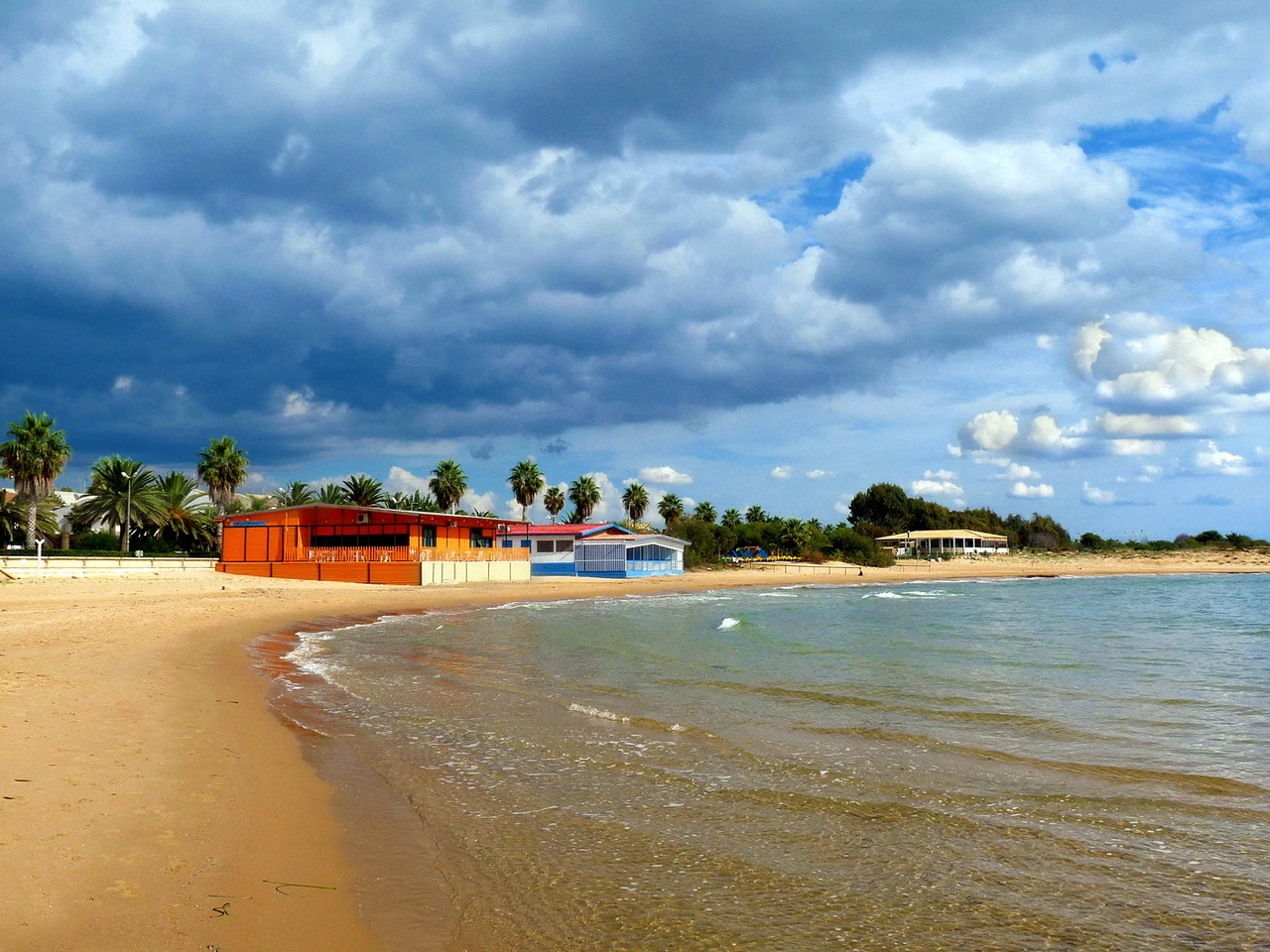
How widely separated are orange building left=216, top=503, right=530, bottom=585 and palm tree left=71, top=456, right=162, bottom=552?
255 inches

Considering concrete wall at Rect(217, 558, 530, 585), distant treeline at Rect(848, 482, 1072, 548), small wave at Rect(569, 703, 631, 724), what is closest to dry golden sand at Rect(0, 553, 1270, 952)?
small wave at Rect(569, 703, 631, 724)

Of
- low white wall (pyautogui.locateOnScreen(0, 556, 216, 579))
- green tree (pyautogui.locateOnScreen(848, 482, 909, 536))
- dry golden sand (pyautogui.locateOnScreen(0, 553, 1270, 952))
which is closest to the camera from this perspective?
dry golden sand (pyautogui.locateOnScreen(0, 553, 1270, 952))

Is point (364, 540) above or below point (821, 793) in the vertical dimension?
above

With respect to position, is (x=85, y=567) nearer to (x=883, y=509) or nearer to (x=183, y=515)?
(x=183, y=515)

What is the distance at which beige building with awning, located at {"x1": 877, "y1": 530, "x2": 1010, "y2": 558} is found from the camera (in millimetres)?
107938

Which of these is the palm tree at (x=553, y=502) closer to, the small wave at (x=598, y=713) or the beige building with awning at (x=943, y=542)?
the beige building with awning at (x=943, y=542)

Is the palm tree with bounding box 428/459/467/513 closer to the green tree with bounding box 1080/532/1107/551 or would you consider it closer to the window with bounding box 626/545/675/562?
the window with bounding box 626/545/675/562

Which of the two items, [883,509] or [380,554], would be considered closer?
[380,554]

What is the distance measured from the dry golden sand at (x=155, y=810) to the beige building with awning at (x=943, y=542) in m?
99.6

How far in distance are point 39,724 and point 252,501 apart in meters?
73.7

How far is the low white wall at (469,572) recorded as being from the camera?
160 ft

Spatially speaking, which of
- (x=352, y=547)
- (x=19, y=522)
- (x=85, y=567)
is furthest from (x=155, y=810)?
(x=19, y=522)

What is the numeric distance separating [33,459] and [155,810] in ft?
174

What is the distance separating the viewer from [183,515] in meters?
61.2
